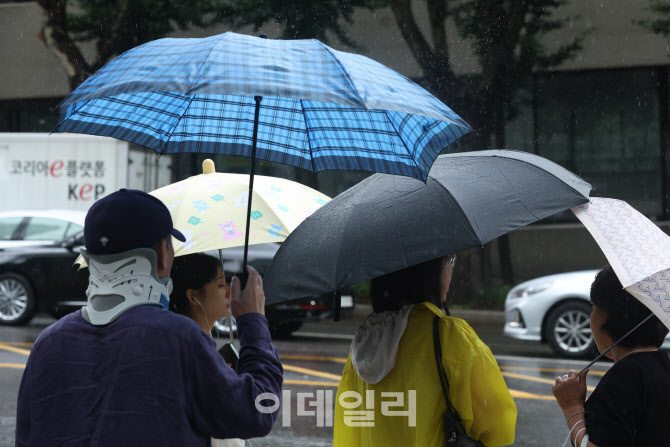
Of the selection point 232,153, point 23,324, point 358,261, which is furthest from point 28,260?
point 358,261

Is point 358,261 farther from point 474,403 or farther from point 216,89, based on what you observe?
point 216,89

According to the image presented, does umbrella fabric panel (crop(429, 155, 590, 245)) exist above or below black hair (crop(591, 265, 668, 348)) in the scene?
above

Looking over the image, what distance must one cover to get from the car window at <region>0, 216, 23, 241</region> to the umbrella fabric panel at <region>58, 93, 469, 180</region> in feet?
33.2

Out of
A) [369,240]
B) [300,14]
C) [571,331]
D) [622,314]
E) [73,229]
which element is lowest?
[571,331]

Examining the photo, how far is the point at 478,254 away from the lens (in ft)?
54.0

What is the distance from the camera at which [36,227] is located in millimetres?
12406

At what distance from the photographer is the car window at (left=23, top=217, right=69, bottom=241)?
40.2 feet

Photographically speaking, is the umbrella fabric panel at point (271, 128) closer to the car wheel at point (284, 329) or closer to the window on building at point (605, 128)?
the car wheel at point (284, 329)

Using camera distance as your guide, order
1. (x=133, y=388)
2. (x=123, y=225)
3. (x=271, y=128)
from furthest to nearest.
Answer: (x=271, y=128)
(x=123, y=225)
(x=133, y=388)

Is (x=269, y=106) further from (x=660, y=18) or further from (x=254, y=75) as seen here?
(x=660, y=18)

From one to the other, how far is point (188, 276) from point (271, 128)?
62 cm

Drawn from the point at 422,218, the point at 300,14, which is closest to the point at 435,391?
the point at 422,218

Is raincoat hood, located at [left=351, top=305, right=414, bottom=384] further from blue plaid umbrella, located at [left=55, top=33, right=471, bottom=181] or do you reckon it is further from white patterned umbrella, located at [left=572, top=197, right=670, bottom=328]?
white patterned umbrella, located at [left=572, top=197, right=670, bottom=328]

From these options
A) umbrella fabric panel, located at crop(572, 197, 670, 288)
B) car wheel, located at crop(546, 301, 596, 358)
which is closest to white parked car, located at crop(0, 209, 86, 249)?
car wheel, located at crop(546, 301, 596, 358)
